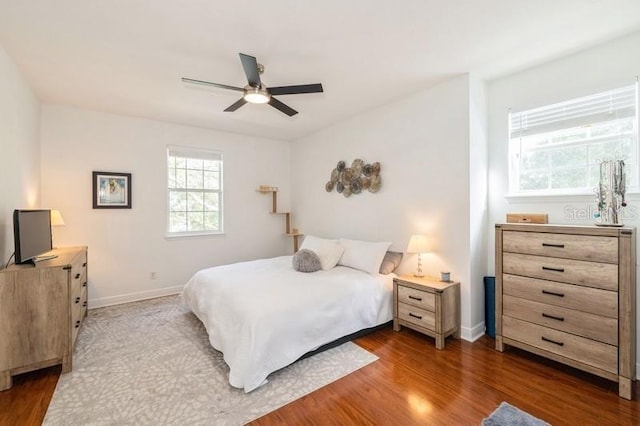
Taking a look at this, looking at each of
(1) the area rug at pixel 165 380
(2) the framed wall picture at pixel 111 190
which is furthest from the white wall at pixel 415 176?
(2) the framed wall picture at pixel 111 190

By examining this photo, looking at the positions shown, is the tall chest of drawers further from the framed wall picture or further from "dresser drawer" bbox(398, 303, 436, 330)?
the framed wall picture

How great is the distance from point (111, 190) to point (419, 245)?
4146mm

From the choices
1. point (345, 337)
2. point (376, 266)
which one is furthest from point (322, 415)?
point (376, 266)

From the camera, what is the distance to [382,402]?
79.7 inches

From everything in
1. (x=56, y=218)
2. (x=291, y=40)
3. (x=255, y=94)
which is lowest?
(x=56, y=218)

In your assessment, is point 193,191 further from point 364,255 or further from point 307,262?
point 364,255

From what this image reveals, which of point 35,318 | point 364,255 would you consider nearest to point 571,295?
point 364,255

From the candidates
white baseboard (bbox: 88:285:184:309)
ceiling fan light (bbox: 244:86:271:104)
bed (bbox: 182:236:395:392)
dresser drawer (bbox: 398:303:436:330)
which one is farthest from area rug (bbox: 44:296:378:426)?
ceiling fan light (bbox: 244:86:271:104)

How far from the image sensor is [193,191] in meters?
4.73

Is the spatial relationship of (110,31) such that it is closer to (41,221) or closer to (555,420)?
(41,221)

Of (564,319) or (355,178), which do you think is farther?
(355,178)

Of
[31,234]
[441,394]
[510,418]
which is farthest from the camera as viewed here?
[31,234]

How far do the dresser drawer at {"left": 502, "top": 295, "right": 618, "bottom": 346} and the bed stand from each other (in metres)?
1.18

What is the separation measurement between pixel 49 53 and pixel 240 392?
3248 millimetres
